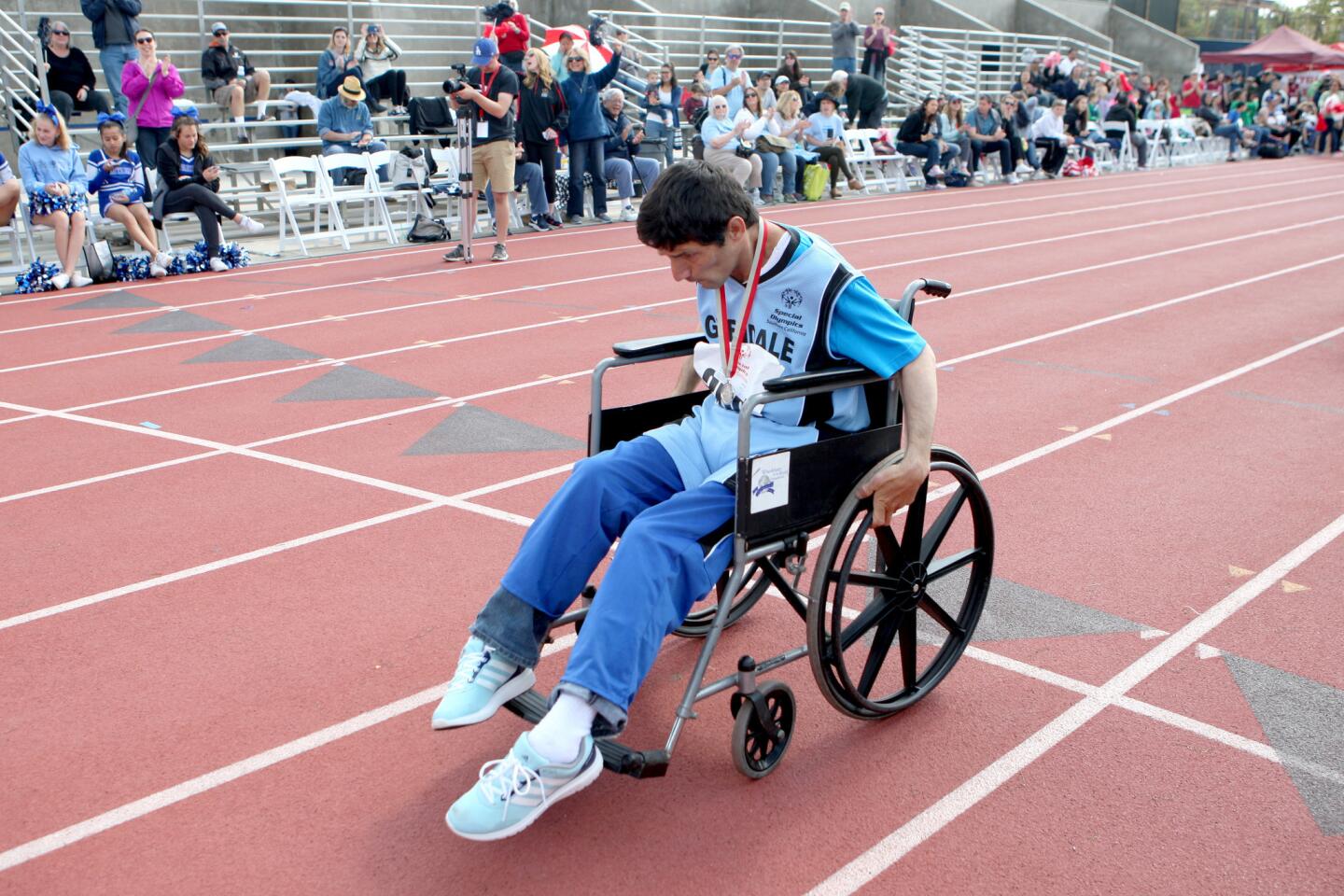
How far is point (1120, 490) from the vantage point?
17.0ft

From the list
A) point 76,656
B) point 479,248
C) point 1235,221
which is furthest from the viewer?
point 1235,221

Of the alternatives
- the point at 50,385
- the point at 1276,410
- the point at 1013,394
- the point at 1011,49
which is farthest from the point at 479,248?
the point at 1011,49

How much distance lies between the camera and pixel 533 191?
13945 mm

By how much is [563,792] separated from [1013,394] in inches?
189

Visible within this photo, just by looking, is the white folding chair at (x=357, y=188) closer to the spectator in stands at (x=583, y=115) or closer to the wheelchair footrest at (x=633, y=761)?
the spectator in stands at (x=583, y=115)

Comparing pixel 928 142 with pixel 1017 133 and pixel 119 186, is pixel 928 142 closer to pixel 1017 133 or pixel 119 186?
pixel 1017 133

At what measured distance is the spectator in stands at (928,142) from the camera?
20.5m

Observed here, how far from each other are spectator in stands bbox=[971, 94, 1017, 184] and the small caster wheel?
19.9 meters

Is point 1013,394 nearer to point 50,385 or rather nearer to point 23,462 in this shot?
point 23,462

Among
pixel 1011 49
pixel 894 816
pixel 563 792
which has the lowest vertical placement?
pixel 894 816

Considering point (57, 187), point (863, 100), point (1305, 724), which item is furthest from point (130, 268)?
point (863, 100)

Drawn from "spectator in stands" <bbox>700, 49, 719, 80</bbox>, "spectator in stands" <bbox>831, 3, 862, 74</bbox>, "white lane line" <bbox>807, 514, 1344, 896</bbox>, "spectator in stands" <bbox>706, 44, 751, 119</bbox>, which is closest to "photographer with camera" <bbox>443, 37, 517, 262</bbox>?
"spectator in stands" <bbox>706, 44, 751, 119</bbox>

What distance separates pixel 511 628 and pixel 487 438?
317cm

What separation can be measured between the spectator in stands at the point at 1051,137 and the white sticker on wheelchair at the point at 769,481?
2214cm
